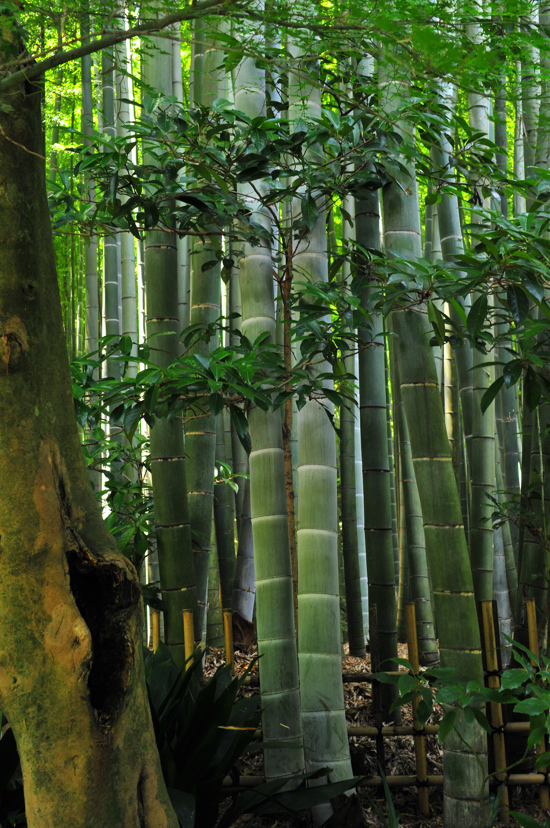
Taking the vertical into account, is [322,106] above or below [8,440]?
above

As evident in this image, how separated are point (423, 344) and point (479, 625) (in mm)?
835

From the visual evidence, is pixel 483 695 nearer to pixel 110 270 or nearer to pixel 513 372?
pixel 513 372

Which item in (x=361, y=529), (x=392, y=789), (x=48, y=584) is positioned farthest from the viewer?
(x=361, y=529)

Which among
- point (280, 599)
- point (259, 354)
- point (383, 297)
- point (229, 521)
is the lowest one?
point (280, 599)

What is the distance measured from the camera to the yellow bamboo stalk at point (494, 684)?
194 cm

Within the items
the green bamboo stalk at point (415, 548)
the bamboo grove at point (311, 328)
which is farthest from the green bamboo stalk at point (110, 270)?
the green bamboo stalk at point (415, 548)

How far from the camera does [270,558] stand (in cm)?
188

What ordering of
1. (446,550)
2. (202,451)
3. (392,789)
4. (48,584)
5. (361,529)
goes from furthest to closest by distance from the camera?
1. (361,529)
2. (202,451)
3. (392,789)
4. (446,550)
5. (48,584)

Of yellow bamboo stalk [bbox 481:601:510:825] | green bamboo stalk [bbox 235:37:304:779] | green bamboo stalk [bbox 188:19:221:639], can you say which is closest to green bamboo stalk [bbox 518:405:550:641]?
yellow bamboo stalk [bbox 481:601:510:825]

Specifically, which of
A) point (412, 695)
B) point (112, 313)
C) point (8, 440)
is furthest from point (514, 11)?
point (112, 313)

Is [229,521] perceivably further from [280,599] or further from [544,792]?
[544,792]

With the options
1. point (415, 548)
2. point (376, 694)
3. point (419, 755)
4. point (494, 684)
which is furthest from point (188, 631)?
point (415, 548)

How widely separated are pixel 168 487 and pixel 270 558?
1.30ft

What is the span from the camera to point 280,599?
1.88 m
